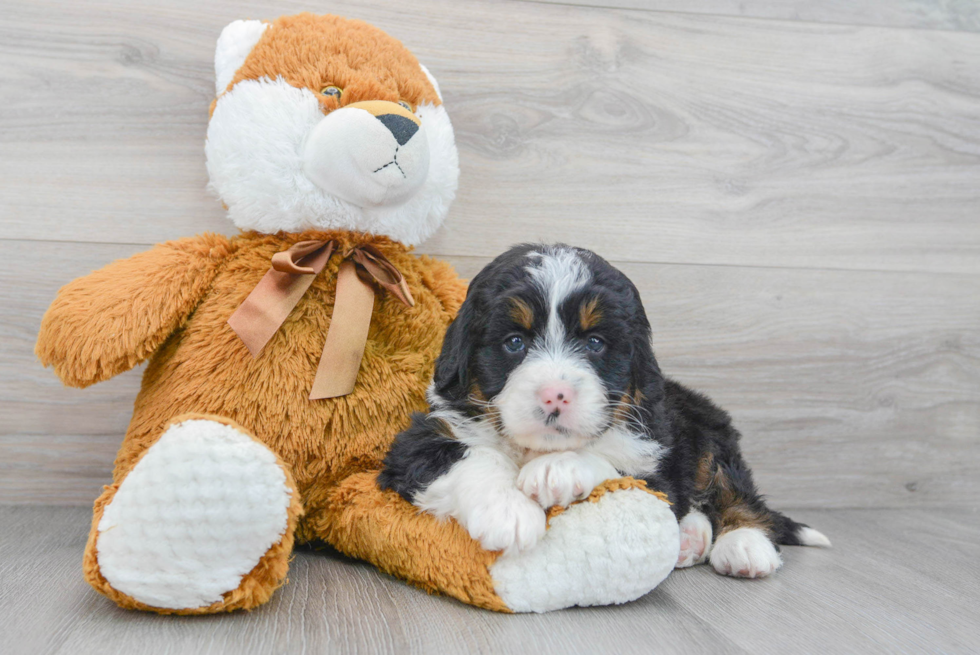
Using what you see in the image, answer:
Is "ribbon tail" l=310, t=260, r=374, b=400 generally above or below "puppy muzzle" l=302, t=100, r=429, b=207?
below

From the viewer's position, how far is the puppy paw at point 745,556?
1637 millimetres

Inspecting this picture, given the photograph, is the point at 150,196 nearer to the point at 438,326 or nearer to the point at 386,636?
the point at 438,326

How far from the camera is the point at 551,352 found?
137 centimetres

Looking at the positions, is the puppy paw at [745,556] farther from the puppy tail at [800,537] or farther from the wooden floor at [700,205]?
the puppy tail at [800,537]

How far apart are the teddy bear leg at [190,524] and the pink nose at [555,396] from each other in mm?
479

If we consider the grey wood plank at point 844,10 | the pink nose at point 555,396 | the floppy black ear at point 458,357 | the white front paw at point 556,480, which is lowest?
the white front paw at point 556,480

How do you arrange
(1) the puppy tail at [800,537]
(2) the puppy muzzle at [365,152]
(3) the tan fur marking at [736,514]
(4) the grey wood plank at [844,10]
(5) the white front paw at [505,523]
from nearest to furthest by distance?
(5) the white front paw at [505,523]
(2) the puppy muzzle at [365,152]
(3) the tan fur marking at [736,514]
(1) the puppy tail at [800,537]
(4) the grey wood plank at [844,10]

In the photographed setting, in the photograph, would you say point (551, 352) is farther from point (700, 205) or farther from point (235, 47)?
point (700, 205)

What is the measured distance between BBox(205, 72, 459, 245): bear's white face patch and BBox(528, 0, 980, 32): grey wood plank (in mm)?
987

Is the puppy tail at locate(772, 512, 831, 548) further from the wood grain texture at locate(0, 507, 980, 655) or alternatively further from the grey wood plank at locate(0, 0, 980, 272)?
the grey wood plank at locate(0, 0, 980, 272)

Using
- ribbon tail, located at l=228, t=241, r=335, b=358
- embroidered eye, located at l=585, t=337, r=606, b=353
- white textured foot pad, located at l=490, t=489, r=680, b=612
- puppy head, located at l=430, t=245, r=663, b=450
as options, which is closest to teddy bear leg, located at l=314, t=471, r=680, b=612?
white textured foot pad, located at l=490, t=489, r=680, b=612

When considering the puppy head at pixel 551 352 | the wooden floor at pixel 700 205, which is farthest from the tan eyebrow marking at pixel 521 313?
the wooden floor at pixel 700 205

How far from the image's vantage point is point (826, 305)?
2.37 m

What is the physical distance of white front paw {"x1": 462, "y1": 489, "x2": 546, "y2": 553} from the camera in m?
1.28
